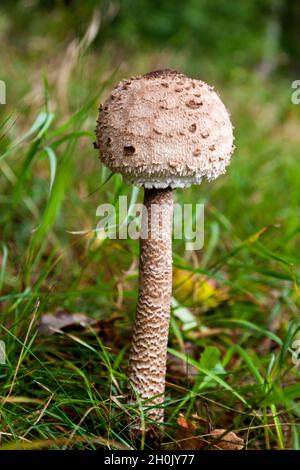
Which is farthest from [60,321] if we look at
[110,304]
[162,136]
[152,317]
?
[162,136]

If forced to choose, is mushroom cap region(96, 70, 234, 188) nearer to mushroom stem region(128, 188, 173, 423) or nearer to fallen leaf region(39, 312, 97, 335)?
mushroom stem region(128, 188, 173, 423)

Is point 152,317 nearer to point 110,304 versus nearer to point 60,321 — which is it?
point 60,321

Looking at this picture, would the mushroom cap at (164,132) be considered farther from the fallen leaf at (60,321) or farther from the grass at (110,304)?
the fallen leaf at (60,321)

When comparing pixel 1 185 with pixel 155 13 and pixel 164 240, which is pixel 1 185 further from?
pixel 155 13

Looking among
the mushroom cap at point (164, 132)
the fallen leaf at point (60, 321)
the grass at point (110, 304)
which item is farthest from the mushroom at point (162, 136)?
the fallen leaf at point (60, 321)

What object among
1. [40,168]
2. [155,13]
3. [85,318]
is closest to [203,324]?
[85,318]

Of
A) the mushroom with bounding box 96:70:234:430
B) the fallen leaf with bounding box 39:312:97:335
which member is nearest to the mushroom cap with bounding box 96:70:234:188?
the mushroom with bounding box 96:70:234:430
